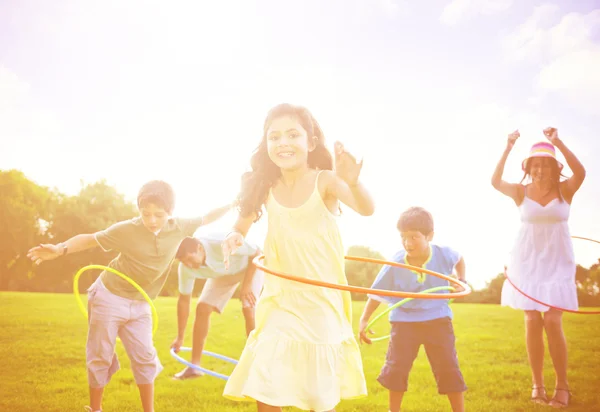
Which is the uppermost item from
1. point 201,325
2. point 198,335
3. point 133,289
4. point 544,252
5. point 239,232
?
point 239,232

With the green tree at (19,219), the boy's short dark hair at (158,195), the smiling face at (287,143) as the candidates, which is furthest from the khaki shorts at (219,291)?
the green tree at (19,219)

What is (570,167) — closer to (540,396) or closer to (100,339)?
(540,396)

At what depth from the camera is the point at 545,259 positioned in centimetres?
575

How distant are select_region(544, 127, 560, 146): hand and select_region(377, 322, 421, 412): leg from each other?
8.28 ft

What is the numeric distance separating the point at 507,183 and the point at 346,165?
3786mm

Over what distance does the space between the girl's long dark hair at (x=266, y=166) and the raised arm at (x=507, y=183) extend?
2890mm

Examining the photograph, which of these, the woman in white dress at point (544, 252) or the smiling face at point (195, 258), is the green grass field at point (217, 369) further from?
the smiling face at point (195, 258)

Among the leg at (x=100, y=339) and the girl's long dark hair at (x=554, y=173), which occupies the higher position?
the girl's long dark hair at (x=554, y=173)

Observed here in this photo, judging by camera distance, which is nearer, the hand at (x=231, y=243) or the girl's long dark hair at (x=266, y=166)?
the hand at (x=231, y=243)

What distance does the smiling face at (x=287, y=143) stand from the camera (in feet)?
10.7

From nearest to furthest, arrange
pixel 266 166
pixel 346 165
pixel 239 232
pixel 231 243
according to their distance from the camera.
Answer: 1. pixel 346 165
2. pixel 231 243
3. pixel 239 232
4. pixel 266 166

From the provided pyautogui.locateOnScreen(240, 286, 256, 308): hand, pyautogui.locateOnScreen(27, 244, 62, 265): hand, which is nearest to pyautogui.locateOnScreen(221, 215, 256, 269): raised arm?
pyautogui.locateOnScreen(27, 244, 62, 265): hand

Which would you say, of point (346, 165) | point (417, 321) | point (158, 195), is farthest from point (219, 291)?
point (346, 165)

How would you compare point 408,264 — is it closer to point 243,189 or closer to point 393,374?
point 393,374
